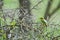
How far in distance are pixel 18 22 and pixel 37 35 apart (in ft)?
0.73

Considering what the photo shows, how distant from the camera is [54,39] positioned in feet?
7.52

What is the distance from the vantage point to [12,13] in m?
2.44

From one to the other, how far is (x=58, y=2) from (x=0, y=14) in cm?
712

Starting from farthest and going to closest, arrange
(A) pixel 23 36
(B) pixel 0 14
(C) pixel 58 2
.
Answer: (C) pixel 58 2
(B) pixel 0 14
(A) pixel 23 36

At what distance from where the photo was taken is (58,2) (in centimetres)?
938

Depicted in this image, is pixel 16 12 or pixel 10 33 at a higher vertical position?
pixel 16 12

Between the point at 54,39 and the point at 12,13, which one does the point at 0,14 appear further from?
the point at 54,39

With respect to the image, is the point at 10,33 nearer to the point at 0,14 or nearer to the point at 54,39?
the point at 0,14

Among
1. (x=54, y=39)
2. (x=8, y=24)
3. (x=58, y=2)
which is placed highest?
(x=8, y=24)

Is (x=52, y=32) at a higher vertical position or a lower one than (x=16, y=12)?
lower

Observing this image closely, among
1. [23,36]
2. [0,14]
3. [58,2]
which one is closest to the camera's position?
[23,36]

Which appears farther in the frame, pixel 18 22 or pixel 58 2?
pixel 58 2

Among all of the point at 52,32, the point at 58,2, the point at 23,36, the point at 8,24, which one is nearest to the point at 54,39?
the point at 52,32

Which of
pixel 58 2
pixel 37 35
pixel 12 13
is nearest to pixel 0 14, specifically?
pixel 12 13
